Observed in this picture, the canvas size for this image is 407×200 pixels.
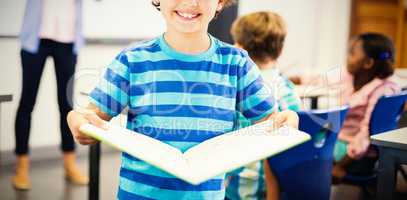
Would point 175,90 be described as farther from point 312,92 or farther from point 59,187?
point 59,187

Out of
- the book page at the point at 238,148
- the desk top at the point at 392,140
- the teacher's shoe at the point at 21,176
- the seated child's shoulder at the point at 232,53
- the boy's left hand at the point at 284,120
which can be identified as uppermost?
the seated child's shoulder at the point at 232,53

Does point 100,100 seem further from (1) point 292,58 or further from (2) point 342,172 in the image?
(1) point 292,58

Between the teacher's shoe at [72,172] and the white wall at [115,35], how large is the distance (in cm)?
31

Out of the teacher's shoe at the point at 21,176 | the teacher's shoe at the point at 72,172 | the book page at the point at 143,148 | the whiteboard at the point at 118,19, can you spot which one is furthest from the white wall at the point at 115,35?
the book page at the point at 143,148

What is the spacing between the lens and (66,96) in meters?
2.67

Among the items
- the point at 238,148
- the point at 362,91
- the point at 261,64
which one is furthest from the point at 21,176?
the point at 238,148

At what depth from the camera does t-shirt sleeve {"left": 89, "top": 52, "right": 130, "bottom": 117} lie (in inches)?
37.0

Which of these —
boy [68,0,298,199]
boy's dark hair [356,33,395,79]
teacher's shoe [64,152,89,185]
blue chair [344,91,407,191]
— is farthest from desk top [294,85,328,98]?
boy [68,0,298,199]

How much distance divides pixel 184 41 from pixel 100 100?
20 cm

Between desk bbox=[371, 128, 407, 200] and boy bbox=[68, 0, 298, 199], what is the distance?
42 cm

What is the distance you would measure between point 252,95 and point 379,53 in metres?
1.59

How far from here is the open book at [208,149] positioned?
2.35 feet

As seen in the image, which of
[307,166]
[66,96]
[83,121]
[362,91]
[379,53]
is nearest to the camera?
[83,121]

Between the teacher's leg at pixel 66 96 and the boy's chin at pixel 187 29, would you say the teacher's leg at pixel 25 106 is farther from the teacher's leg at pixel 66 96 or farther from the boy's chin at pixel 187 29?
the boy's chin at pixel 187 29
